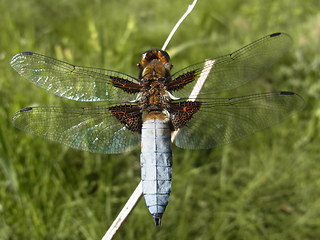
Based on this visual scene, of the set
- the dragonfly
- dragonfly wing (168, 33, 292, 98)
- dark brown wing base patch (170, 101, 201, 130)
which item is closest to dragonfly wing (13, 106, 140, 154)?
the dragonfly

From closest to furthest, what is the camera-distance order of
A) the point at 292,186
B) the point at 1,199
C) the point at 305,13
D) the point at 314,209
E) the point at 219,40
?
the point at 1,199
the point at 314,209
the point at 292,186
the point at 219,40
the point at 305,13

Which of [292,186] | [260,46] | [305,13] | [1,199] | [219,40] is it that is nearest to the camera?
[260,46]

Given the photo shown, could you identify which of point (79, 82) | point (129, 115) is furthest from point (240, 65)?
point (79, 82)

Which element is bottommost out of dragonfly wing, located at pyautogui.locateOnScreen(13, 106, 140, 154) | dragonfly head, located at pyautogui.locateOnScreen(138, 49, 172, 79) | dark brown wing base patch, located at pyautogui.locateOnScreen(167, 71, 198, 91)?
dragonfly wing, located at pyautogui.locateOnScreen(13, 106, 140, 154)

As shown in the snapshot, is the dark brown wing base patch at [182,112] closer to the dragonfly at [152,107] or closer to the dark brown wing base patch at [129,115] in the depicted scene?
the dragonfly at [152,107]

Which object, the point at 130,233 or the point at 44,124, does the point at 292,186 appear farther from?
the point at 44,124

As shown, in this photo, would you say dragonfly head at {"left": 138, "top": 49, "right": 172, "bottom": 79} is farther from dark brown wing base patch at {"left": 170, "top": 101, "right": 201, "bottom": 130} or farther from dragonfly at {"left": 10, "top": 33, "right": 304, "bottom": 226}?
dark brown wing base patch at {"left": 170, "top": 101, "right": 201, "bottom": 130}

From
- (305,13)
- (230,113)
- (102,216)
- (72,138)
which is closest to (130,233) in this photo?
(102,216)

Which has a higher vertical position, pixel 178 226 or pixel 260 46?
pixel 260 46

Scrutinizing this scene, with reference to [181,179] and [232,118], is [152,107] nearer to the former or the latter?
[232,118]
